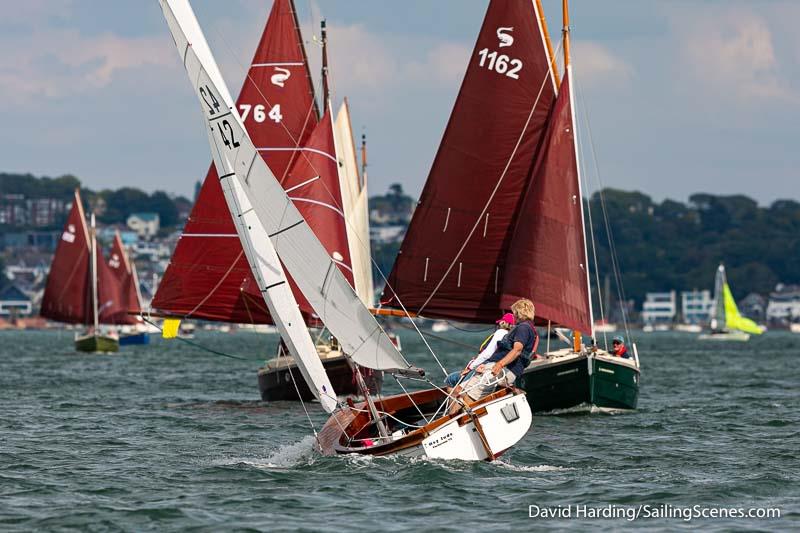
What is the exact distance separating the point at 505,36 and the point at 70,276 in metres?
55.2

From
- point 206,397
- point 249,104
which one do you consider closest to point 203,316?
point 206,397

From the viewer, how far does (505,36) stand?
111ft

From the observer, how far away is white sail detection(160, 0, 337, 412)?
21750mm

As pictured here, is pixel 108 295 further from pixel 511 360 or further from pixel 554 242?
pixel 511 360

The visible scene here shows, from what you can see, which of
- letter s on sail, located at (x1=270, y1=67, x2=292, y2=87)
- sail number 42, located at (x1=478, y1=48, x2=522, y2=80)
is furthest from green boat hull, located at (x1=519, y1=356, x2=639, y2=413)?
letter s on sail, located at (x1=270, y1=67, x2=292, y2=87)

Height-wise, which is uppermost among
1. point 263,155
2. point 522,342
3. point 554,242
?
point 263,155

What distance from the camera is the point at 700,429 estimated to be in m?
29.2

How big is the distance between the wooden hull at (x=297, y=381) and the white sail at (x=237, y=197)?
13.6m

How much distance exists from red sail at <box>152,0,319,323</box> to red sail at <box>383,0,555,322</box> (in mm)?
4889

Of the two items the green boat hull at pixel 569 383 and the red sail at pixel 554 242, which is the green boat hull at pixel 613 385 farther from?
the red sail at pixel 554 242

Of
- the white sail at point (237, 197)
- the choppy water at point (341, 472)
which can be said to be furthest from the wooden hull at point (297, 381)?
the white sail at point (237, 197)

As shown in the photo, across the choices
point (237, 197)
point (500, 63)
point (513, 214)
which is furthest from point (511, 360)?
point (500, 63)

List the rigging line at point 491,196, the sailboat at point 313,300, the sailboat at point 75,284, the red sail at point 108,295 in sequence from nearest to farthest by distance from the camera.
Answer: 1. the sailboat at point 313,300
2. the rigging line at point 491,196
3. the sailboat at point 75,284
4. the red sail at point 108,295

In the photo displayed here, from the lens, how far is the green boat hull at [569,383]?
31.1 meters
